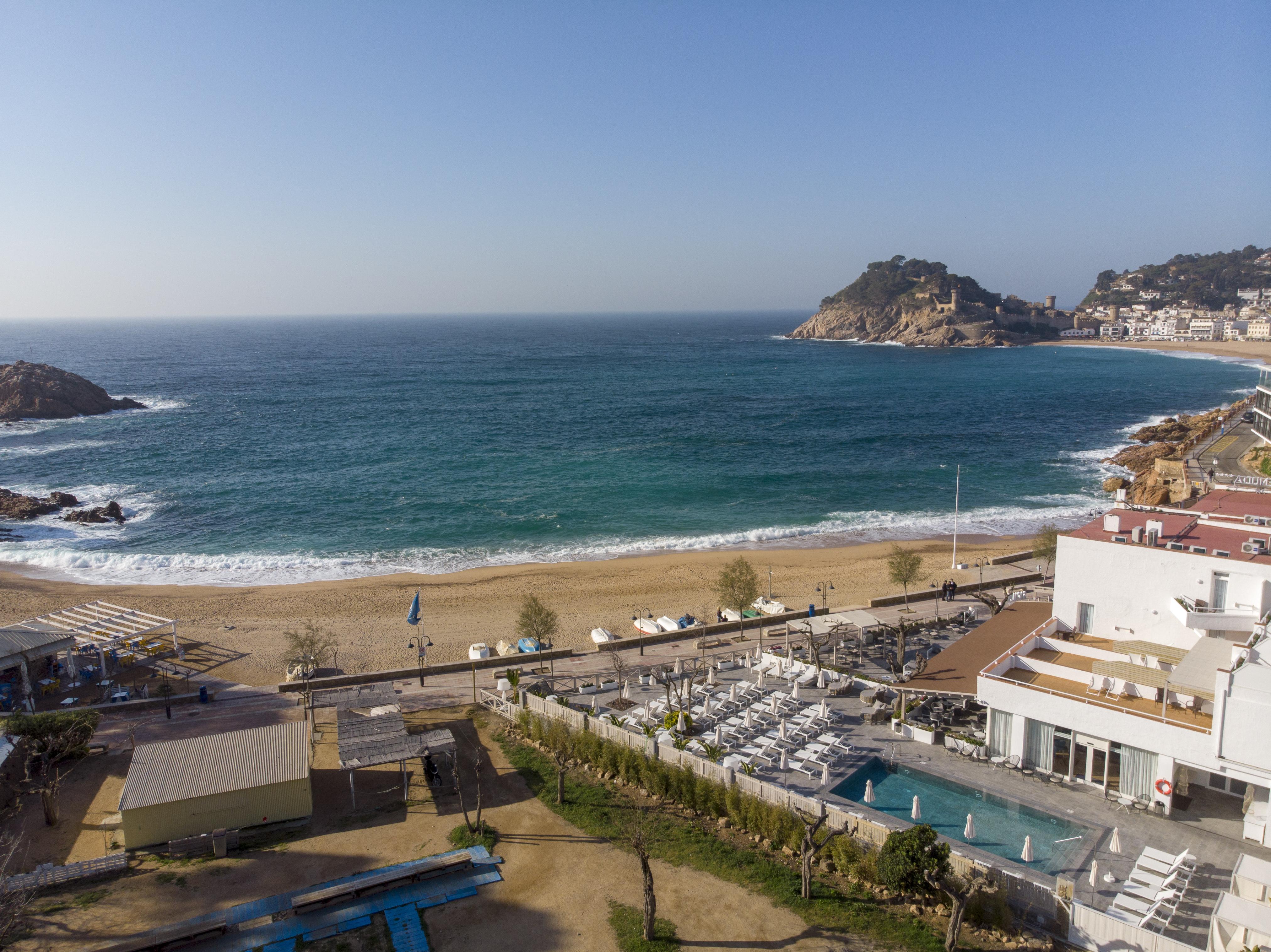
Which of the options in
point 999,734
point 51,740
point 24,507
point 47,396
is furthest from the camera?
point 47,396

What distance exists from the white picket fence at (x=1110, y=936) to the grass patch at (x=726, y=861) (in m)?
2.00

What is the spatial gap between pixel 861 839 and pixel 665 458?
164ft

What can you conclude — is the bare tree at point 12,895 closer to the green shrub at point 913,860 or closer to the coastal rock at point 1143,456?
the green shrub at point 913,860

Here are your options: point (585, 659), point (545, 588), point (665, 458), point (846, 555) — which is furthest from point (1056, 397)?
point (585, 659)

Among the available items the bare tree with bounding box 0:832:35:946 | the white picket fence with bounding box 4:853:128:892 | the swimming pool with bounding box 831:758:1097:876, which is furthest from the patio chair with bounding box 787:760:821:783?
the bare tree with bounding box 0:832:35:946

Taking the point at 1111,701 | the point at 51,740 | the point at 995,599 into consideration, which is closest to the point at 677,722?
the point at 1111,701

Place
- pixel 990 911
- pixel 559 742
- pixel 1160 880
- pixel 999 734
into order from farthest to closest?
pixel 559 742 < pixel 999 734 < pixel 1160 880 < pixel 990 911

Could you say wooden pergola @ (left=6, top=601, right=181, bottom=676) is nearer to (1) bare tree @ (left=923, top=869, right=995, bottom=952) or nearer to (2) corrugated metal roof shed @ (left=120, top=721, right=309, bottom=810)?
(2) corrugated metal roof shed @ (left=120, top=721, right=309, bottom=810)

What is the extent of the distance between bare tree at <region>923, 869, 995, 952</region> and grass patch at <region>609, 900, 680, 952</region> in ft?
13.4

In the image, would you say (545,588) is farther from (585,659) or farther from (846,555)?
(846,555)

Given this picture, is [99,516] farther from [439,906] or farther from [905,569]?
[905,569]

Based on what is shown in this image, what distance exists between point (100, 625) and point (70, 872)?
49.8 feet

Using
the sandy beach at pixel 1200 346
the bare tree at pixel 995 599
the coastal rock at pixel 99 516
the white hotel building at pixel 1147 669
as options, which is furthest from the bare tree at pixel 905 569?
the sandy beach at pixel 1200 346

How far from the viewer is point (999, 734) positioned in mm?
17109
